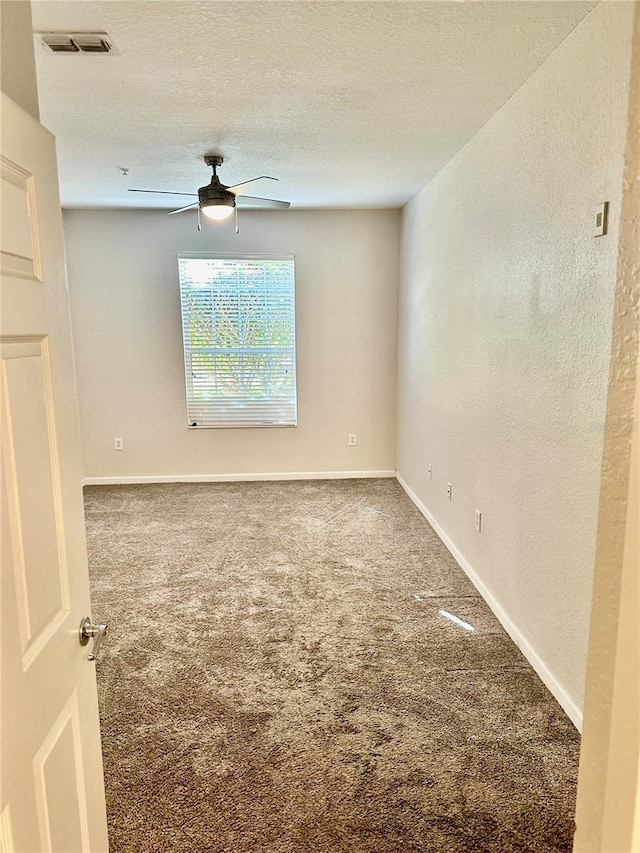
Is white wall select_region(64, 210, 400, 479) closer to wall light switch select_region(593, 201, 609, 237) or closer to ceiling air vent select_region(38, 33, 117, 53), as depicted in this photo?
ceiling air vent select_region(38, 33, 117, 53)

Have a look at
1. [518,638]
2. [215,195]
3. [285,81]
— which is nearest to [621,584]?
[518,638]

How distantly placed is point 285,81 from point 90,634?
7.54 feet

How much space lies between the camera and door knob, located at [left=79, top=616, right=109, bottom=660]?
3.80ft

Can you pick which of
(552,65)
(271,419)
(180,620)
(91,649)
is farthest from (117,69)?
(271,419)

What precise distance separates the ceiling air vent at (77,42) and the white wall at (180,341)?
300cm

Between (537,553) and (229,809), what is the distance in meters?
1.55

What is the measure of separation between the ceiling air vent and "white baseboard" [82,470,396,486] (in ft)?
12.7

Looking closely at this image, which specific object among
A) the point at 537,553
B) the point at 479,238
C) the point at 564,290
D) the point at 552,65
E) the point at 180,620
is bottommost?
the point at 180,620

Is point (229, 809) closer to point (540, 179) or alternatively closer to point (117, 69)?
point (540, 179)

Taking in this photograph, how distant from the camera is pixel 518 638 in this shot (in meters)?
2.60

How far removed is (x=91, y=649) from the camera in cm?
121

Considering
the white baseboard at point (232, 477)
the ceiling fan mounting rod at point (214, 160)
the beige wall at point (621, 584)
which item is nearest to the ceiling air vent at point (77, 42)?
the ceiling fan mounting rod at point (214, 160)

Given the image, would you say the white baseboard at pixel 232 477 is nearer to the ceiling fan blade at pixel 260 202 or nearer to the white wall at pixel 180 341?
the white wall at pixel 180 341

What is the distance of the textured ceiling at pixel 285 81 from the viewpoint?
6.19 feet
